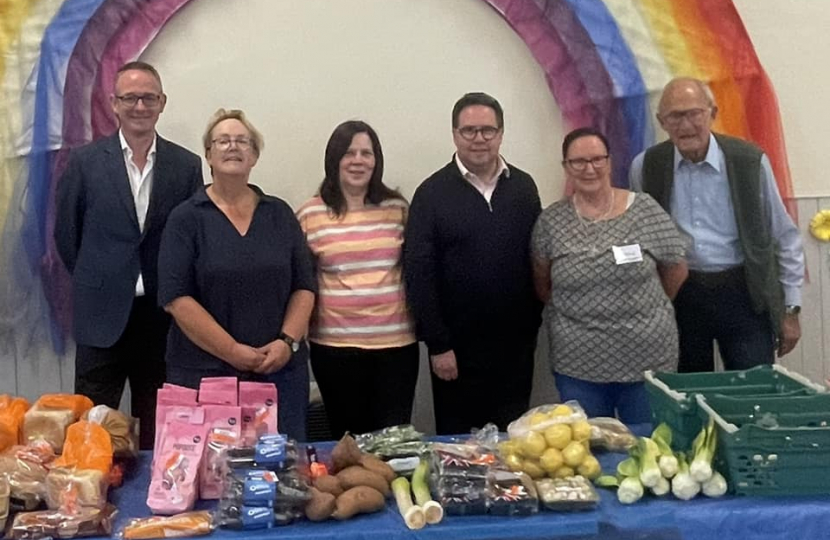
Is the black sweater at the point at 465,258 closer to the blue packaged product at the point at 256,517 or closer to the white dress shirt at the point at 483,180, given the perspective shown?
the white dress shirt at the point at 483,180

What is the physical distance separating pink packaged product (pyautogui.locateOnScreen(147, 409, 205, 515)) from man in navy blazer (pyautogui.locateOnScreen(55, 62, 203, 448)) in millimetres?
903

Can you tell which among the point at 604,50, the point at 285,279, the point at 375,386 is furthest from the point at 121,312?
the point at 604,50

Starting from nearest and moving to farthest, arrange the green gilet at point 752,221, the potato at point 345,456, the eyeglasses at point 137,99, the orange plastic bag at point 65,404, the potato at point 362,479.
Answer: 1. the potato at point 362,479
2. the potato at point 345,456
3. the orange plastic bag at point 65,404
4. the eyeglasses at point 137,99
5. the green gilet at point 752,221

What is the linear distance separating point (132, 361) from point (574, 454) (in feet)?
4.92

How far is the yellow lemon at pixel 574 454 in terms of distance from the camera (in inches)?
69.1

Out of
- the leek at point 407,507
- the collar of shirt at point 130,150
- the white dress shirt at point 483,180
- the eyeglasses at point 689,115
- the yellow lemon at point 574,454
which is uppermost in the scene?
the eyeglasses at point 689,115

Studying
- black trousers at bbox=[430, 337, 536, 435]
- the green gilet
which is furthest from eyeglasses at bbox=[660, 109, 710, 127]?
black trousers at bbox=[430, 337, 536, 435]

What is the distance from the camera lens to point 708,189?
266cm

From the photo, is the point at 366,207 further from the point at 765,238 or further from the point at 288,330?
the point at 765,238

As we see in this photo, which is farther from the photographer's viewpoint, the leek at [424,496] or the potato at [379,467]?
the potato at [379,467]

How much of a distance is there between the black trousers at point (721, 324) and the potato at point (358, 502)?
1414 mm

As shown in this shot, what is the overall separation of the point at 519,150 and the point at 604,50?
1.41 ft

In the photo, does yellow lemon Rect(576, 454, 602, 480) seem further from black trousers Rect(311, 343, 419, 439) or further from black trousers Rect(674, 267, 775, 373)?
black trousers Rect(674, 267, 775, 373)

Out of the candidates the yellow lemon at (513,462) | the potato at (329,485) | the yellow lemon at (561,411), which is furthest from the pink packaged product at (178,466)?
the yellow lemon at (561,411)
